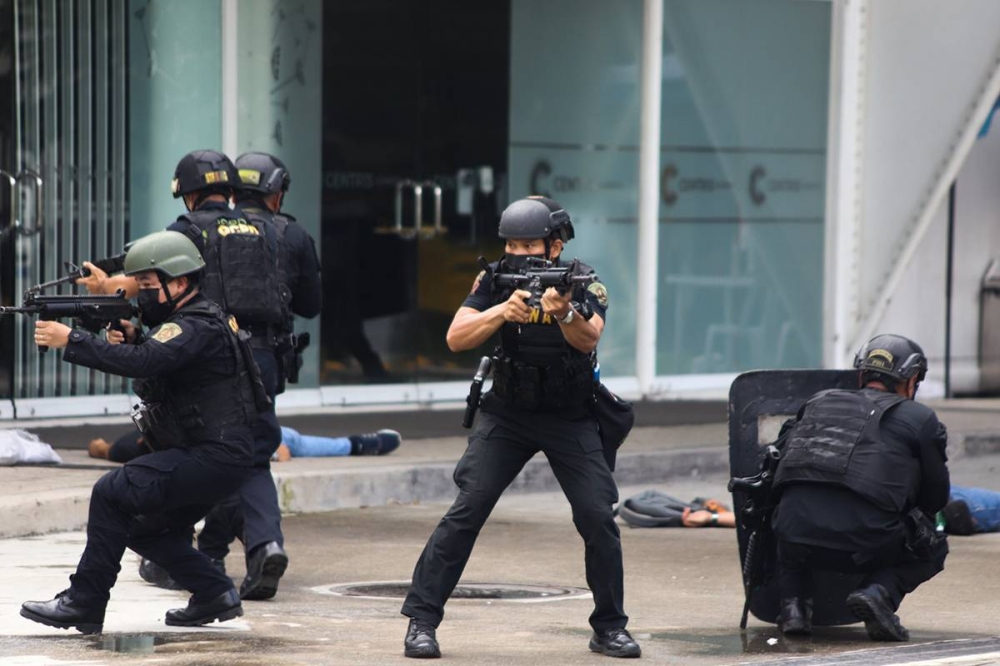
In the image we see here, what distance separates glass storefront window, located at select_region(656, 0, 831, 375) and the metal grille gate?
454 centimetres

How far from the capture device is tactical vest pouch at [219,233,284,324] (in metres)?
8.56

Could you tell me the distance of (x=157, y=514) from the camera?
7.54 meters

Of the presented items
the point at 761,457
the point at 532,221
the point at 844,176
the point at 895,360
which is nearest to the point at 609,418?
the point at 532,221

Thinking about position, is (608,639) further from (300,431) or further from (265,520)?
(300,431)

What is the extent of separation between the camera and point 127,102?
13.4 meters

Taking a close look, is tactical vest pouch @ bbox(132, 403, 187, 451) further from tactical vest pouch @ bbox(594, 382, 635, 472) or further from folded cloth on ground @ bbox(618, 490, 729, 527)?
folded cloth on ground @ bbox(618, 490, 729, 527)

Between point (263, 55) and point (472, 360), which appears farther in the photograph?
point (472, 360)

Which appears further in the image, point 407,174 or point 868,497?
point 407,174

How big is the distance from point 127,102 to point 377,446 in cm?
296

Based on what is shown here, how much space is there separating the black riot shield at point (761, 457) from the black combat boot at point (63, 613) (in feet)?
8.04

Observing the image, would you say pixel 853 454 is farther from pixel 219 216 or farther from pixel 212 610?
pixel 219 216

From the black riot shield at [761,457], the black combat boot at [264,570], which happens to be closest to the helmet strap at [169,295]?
the black combat boot at [264,570]

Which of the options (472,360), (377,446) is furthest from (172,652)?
(472,360)

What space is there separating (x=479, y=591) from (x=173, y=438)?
1995 mm
